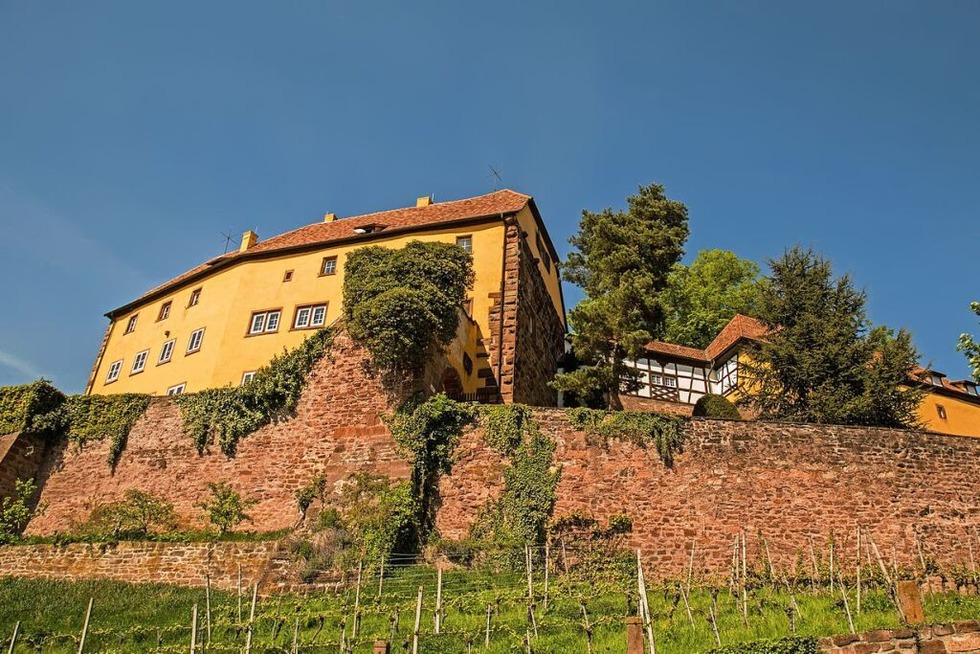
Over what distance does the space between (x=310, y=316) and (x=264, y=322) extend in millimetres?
1853

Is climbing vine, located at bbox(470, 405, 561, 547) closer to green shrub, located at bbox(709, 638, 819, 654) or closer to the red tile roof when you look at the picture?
green shrub, located at bbox(709, 638, 819, 654)

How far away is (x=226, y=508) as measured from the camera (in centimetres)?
1805

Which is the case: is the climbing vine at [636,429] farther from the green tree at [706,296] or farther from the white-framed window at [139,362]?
the green tree at [706,296]

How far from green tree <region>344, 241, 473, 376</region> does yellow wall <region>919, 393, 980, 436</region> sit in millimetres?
27141

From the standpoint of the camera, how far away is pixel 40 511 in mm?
20078

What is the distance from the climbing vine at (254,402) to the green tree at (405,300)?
151 centimetres

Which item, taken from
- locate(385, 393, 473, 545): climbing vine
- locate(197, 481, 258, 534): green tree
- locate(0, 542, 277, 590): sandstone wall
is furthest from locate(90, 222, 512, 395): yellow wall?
locate(0, 542, 277, 590): sandstone wall

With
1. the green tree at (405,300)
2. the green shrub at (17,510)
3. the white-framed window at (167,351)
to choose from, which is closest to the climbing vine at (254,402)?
the green tree at (405,300)

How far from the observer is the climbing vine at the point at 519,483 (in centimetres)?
1642

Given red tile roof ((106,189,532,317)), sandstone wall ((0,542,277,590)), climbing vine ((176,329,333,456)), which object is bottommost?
sandstone wall ((0,542,277,590))

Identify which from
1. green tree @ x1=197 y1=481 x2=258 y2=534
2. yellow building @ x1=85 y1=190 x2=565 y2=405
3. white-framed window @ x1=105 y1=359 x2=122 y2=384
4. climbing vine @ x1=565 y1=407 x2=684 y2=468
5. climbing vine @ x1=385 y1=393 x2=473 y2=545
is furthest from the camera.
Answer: white-framed window @ x1=105 y1=359 x2=122 y2=384

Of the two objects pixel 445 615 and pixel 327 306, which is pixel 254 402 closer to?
pixel 327 306

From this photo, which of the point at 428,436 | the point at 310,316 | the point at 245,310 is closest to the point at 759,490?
the point at 428,436

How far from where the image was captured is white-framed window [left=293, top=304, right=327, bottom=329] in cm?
2658
